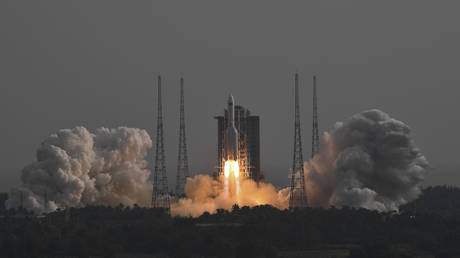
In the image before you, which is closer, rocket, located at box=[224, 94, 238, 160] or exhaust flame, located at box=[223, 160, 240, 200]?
rocket, located at box=[224, 94, 238, 160]

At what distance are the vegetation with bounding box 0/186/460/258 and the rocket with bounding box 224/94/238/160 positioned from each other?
925cm

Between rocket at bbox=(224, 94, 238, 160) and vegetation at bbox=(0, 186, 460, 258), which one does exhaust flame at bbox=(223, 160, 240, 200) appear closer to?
rocket at bbox=(224, 94, 238, 160)

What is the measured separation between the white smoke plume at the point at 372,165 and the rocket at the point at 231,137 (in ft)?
31.8

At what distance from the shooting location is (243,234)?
135 m

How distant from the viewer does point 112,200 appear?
543ft

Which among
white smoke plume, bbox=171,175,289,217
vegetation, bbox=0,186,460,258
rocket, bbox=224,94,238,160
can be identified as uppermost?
rocket, bbox=224,94,238,160

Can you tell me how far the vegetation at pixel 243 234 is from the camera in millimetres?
129250

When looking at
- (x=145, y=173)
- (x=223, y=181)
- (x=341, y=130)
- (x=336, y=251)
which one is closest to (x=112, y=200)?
(x=145, y=173)

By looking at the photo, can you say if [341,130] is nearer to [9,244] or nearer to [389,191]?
[389,191]

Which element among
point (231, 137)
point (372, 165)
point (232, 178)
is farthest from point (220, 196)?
point (372, 165)

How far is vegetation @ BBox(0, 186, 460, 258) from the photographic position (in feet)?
424

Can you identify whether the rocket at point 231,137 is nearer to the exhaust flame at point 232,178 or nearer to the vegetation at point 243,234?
the exhaust flame at point 232,178

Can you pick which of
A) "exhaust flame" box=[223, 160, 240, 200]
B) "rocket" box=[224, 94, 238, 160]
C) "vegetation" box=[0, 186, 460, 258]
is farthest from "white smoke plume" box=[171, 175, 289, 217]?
"vegetation" box=[0, 186, 460, 258]

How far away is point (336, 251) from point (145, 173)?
41.8 metres
